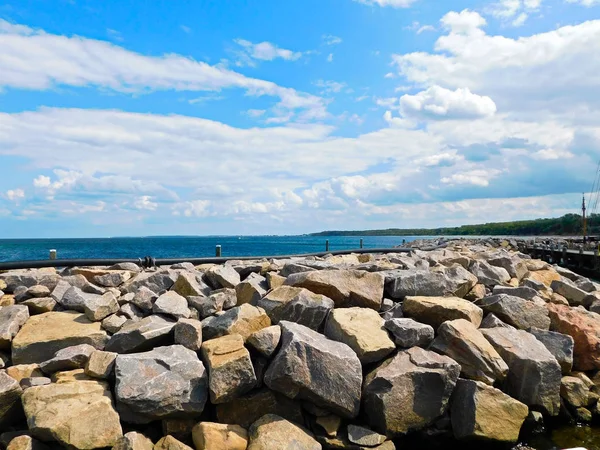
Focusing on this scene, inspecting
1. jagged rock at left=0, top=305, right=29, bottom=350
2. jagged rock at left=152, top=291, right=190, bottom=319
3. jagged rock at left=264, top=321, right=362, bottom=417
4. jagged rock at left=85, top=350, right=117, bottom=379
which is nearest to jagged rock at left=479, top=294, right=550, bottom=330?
jagged rock at left=264, top=321, right=362, bottom=417

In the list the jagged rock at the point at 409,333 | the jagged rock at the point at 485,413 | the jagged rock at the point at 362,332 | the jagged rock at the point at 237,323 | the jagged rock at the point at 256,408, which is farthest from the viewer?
the jagged rock at the point at 409,333

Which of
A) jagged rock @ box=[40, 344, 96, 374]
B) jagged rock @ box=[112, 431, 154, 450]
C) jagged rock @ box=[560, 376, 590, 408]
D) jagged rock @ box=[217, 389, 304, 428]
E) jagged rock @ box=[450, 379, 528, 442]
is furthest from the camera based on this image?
jagged rock @ box=[560, 376, 590, 408]

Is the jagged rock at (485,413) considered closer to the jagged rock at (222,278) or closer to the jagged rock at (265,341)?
the jagged rock at (265,341)

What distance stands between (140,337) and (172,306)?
830 millimetres

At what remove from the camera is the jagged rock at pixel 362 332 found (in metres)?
5.43

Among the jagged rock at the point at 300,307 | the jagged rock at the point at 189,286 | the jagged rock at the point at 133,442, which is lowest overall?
the jagged rock at the point at 133,442

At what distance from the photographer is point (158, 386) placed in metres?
4.76

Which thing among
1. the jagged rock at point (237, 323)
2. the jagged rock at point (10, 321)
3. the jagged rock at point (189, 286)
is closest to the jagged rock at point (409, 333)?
the jagged rock at point (237, 323)

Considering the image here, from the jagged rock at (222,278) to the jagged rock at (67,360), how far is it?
235 cm

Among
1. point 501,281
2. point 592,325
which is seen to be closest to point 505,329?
point 592,325

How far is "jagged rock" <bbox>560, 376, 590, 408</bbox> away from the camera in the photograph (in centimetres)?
595

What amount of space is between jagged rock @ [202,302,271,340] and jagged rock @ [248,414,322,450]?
109 cm

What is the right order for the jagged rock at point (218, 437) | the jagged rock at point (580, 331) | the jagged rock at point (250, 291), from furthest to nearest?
1. the jagged rock at point (250, 291)
2. the jagged rock at point (580, 331)
3. the jagged rock at point (218, 437)

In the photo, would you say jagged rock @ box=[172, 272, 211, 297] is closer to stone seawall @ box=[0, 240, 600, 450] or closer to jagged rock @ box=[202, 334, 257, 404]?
stone seawall @ box=[0, 240, 600, 450]
